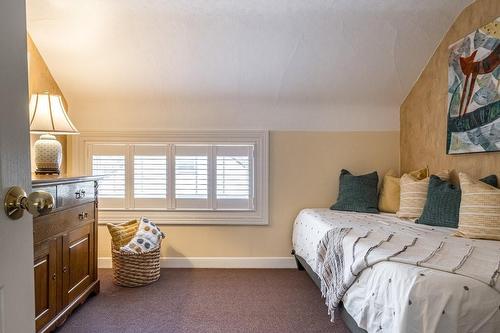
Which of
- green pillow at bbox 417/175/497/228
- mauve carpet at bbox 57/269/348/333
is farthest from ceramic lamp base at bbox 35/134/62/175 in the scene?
green pillow at bbox 417/175/497/228

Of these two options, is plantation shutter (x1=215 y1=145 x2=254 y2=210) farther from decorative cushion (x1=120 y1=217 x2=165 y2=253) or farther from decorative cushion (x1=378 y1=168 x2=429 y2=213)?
decorative cushion (x1=378 y1=168 x2=429 y2=213)

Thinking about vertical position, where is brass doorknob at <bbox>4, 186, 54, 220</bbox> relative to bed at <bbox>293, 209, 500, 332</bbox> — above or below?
above

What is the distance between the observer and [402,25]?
256 cm

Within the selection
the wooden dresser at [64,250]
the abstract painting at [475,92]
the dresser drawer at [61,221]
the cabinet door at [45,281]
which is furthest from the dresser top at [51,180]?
the abstract painting at [475,92]

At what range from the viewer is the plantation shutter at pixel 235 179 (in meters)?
3.29

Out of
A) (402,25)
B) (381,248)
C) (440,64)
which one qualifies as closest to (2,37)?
(381,248)

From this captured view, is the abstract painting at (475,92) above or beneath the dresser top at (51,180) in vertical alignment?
above

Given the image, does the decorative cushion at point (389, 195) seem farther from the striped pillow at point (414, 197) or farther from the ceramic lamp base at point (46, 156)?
the ceramic lamp base at point (46, 156)

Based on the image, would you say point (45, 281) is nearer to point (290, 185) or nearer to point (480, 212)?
point (290, 185)

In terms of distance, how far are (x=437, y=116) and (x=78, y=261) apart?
3004 mm

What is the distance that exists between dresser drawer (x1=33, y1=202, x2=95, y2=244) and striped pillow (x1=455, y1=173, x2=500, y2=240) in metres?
2.42

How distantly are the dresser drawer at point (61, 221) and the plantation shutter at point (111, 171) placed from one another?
738 millimetres

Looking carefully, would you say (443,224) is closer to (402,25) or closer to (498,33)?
(498,33)

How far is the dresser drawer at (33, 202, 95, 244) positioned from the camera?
1824mm
